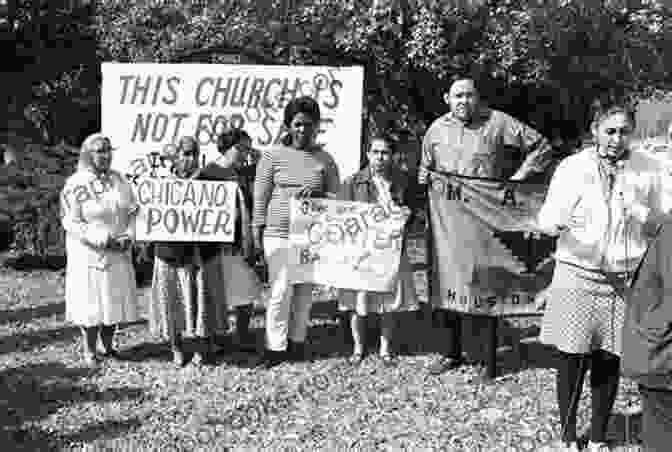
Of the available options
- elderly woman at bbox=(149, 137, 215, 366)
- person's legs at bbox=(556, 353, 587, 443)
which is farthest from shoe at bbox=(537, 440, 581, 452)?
elderly woman at bbox=(149, 137, 215, 366)

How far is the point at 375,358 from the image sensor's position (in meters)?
6.83

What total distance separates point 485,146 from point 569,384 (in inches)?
81.3

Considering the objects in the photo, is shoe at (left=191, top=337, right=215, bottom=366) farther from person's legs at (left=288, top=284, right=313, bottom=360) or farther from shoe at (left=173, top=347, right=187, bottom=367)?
person's legs at (left=288, top=284, right=313, bottom=360)

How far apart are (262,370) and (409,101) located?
742cm

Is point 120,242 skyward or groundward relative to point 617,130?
groundward

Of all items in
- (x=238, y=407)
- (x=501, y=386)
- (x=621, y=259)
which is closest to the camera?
(x=621, y=259)

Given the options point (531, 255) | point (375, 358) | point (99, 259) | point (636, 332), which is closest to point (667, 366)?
point (636, 332)

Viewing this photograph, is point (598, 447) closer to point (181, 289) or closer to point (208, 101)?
point (181, 289)

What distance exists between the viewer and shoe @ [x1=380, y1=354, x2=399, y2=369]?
261 inches

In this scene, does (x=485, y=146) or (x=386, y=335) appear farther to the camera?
(x=386, y=335)

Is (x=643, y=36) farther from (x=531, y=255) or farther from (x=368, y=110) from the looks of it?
(x=531, y=255)

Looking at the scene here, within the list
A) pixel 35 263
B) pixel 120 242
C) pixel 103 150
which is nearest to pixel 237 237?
pixel 120 242

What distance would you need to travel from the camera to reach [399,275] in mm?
6668

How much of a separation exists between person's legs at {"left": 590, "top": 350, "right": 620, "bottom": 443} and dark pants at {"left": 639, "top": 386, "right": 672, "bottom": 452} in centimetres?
144
